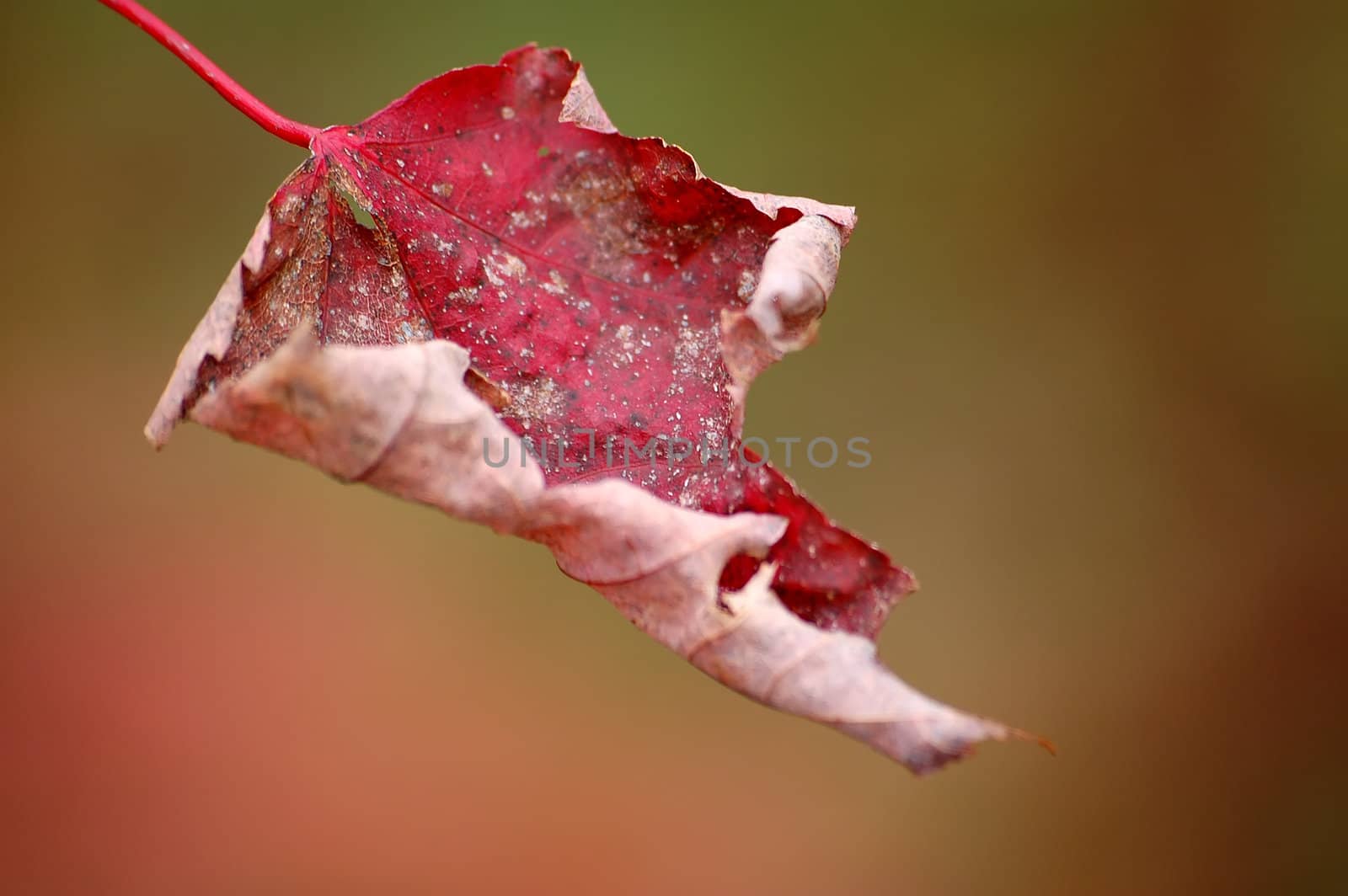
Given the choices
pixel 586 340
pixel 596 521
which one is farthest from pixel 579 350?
pixel 596 521

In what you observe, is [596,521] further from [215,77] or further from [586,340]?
[215,77]

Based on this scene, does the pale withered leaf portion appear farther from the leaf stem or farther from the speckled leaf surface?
the leaf stem

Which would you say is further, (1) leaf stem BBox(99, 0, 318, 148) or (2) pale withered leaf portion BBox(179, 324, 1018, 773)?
(1) leaf stem BBox(99, 0, 318, 148)

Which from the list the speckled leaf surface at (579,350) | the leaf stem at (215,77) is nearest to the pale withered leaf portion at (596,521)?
the speckled leaf surface at (579,350)

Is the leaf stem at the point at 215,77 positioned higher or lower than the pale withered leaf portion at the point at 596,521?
higher

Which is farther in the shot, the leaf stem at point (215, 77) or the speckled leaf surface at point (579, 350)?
the leaf stem at point (215, 77)

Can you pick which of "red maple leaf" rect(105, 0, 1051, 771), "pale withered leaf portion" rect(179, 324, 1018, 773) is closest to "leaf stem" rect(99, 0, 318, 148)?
"red maple leaf" rect(105, 0, 1051, 771)

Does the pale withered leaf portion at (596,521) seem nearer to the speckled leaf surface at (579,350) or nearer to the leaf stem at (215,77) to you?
the speckled leaf surface at (579,350)

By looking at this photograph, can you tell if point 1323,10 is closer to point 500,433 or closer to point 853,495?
point 853,495

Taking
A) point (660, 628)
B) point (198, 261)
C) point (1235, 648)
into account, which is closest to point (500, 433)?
point (660, 628)
